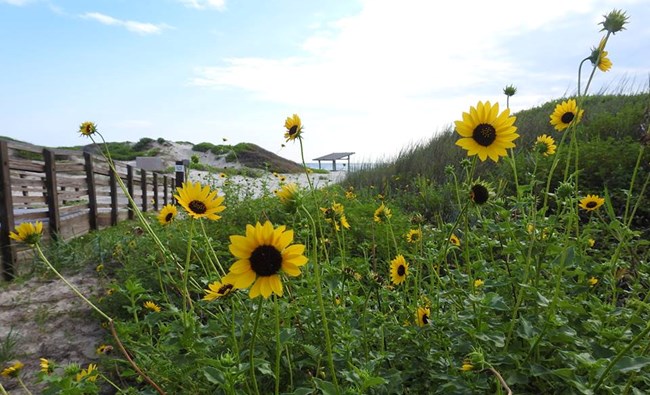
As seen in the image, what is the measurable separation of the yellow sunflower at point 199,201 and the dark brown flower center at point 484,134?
83cm

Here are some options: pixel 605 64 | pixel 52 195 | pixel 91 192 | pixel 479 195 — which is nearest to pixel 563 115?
pixel 605 64

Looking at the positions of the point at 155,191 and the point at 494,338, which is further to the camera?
the point at 155,191

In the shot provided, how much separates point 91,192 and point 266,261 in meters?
7.17

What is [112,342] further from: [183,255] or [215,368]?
[215,368]

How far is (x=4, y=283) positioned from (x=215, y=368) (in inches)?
173

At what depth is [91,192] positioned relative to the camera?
7.14 m

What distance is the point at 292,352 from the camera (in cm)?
162

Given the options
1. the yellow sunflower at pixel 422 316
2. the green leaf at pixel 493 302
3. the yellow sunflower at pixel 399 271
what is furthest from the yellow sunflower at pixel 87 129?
the green leaf at pixel 493 302

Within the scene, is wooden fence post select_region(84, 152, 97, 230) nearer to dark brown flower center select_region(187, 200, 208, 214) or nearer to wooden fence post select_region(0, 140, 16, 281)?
wooden fence post select_region(0, 140, 16, 281)

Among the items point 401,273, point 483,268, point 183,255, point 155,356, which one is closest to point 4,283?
point 183,255

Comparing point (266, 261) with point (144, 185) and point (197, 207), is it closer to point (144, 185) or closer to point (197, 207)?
point (197, 207)

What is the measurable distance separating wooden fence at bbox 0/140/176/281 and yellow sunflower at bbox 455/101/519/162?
2.90 meters

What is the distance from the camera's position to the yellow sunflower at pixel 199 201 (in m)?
1.33

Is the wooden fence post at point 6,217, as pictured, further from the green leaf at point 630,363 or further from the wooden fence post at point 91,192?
the green leaf at point 630,363
